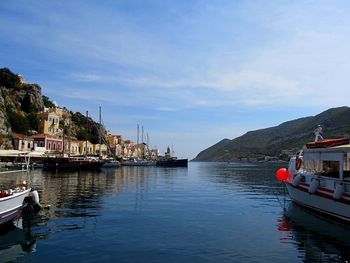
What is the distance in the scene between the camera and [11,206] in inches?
794

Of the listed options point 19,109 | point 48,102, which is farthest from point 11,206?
point 48,102

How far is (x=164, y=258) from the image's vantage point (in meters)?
15.2

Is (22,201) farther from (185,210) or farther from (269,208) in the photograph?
(269,208)

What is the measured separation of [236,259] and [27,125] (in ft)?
379

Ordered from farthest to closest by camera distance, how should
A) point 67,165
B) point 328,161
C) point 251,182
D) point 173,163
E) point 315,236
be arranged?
point 173,163 < point 67,165 < point 251,182 < point 328,161 < point 315,236

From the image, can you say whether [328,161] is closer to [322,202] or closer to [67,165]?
[322,202]

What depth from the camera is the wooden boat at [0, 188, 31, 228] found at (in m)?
19.3

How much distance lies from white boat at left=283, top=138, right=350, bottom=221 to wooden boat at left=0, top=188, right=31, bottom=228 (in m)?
18.2

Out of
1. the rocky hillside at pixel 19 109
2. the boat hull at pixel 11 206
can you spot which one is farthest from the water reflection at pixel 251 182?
the rocky hillside at pixel 19 109

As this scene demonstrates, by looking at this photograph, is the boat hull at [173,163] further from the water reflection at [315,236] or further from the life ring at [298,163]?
the water reflection at [315,236]

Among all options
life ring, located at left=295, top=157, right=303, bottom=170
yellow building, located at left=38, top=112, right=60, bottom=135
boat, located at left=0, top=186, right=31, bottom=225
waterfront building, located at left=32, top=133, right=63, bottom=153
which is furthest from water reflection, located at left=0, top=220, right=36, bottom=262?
yellow building, located at left=38, top=112, right=60, bottom=135

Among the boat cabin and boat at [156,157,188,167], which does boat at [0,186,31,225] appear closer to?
the boat cabin

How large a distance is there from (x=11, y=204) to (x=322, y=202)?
735 inches

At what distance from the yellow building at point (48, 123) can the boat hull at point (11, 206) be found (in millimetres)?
108329
